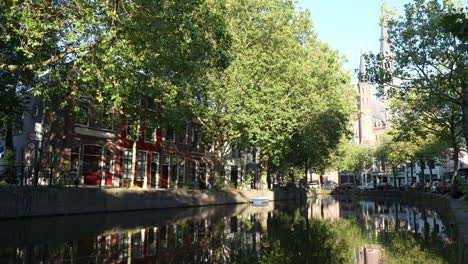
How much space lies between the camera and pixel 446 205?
2373 centimetres

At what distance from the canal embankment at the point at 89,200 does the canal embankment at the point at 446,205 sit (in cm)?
1613

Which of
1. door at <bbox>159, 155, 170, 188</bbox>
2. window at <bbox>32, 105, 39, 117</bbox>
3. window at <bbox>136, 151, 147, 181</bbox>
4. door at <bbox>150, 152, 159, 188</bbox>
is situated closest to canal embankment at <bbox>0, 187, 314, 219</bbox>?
window at <bbox>136, 151, 147, 181</bbox>

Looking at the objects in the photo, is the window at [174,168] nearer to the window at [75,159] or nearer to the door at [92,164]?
the door at [92,164]

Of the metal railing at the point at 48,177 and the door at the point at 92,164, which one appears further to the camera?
the door at the point at 92,164

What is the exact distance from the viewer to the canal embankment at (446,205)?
908 cm

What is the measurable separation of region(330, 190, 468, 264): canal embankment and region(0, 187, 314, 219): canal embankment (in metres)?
16.1

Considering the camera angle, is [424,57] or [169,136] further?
[169,136]

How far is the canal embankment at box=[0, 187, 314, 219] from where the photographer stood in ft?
57.1

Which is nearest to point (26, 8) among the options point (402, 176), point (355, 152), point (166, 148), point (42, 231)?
point (42, 231)

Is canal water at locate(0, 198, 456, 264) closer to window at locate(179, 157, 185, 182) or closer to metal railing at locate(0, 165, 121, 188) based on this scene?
metal railing at locate(0, 165, 121, 188)

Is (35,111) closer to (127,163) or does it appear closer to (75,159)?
(75,159)

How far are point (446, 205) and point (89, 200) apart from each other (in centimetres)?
2087

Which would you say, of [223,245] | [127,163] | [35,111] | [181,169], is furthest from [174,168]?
[223,245]

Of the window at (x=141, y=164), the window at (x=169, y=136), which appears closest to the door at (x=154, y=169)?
the window at (x=141, y=164)
